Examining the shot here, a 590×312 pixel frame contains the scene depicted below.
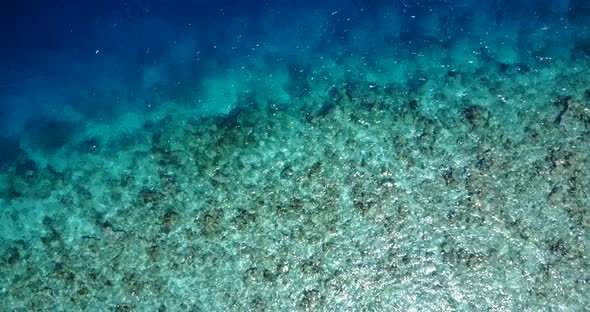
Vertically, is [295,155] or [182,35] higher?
[182,35]

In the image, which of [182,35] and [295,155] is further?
[182,35]

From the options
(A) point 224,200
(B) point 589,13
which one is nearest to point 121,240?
(A) point 224,200

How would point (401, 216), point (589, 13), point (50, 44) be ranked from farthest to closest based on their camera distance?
point (50, 44)
point (589, 13)
point (401, 216)

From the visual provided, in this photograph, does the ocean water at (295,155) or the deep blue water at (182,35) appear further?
the deep blue water at (182,35)

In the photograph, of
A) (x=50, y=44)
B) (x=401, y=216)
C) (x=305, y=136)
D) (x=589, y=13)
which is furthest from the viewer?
(x=50, y=44)

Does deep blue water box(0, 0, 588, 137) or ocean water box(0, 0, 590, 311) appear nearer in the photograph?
ocean water box(0, 0, 590, 311)

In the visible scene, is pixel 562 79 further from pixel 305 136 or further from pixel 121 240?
pixel 121 240

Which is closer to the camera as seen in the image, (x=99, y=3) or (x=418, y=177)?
(x=418, y=177)

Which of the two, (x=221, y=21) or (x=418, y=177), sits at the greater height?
(x=221, y=21)
